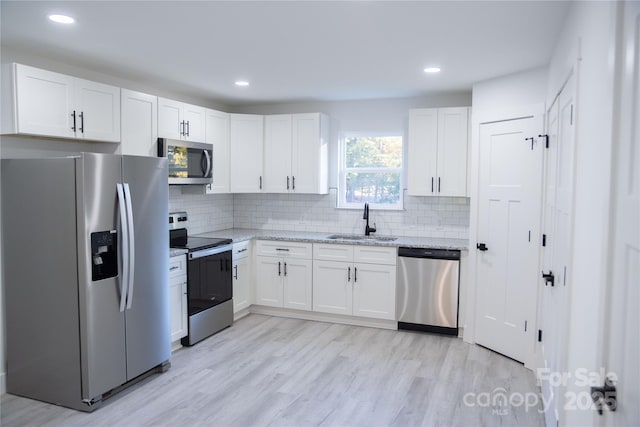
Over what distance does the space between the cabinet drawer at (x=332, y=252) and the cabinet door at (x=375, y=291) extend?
16cm

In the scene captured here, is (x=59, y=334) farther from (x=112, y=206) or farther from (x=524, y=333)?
(x=524, y=333)

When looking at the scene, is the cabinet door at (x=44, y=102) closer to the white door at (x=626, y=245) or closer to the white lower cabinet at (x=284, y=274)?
the white lower cabinet at (x=284, y=274)

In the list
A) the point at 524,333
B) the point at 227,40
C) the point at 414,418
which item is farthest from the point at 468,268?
the point at 227,40

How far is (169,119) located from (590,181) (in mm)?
3672

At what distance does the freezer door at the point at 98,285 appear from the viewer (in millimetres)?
2969

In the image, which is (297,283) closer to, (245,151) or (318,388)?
(245,151)

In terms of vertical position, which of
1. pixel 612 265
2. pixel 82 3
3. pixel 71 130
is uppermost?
pixel 82 3

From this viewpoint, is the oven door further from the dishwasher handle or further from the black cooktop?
the dishwasher handle

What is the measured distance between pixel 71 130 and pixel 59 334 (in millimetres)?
1490

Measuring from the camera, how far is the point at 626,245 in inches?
51.6

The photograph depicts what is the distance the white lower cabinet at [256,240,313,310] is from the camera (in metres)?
5.05

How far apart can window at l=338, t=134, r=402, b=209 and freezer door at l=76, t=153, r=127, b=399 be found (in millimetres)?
2967

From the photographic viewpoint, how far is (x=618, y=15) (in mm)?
1407

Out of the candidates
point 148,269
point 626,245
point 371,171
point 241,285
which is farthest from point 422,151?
point 626,245
